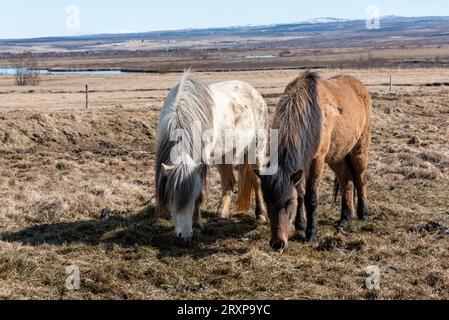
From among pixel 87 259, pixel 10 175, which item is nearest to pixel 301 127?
pixel 87 259

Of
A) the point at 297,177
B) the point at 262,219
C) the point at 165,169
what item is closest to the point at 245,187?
the point at 262,219

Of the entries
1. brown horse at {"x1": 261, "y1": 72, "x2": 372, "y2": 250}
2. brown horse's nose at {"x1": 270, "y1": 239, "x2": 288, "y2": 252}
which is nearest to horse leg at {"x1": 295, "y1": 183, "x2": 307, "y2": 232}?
brown horse at {"x1": 261, "y1": 72, "x2": 372, "y2": 250}

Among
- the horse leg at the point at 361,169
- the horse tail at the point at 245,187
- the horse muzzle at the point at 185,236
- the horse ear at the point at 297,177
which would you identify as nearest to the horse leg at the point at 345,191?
the horse leg at the point at 361,169

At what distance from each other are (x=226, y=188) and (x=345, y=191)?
5.85 ft

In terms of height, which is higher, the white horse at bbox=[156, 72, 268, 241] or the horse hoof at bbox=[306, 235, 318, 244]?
the white horse at bbox=[156, 72, 268, 241]

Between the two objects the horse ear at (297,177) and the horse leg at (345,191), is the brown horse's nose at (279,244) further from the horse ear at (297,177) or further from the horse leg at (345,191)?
the horse leg at (345,191)

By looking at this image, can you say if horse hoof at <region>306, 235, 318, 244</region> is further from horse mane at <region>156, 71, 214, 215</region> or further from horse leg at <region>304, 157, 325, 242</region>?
horse mane at <region>156, 71, 214, 215</region>

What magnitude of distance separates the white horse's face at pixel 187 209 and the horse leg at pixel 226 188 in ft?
6.03

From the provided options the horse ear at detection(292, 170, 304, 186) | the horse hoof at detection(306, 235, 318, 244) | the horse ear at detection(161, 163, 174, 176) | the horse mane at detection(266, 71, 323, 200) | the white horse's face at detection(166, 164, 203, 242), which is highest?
the horse mane at detection(266, 71, 323, 200)

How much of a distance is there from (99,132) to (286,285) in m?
12.0

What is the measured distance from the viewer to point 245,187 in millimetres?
9008

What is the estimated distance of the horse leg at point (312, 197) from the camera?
7590mm

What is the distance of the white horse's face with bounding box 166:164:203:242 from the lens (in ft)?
22.9
